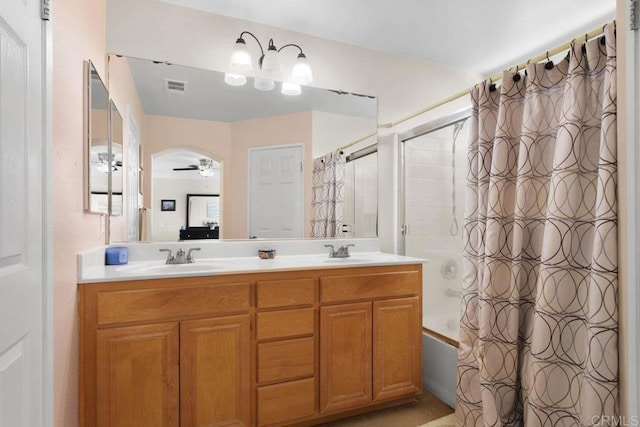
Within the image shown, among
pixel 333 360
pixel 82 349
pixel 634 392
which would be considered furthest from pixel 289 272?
pixel 634 392

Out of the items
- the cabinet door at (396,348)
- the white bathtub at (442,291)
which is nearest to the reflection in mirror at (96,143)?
the cabinet door at (396,348)

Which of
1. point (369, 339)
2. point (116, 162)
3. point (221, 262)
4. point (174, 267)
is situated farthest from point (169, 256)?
point (369, 339)

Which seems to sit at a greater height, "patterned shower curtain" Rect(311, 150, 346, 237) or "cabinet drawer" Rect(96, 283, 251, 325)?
"patterned shower curtain" Rect(311, 150, 346, 237)

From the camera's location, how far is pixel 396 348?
2.05 metres

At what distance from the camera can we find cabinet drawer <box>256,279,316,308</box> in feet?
5.75

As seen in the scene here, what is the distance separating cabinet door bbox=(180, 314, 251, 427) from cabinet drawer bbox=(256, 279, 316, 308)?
0.13 metres

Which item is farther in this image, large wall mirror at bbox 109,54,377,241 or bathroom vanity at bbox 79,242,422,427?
large wall mirror at bbox 109,54,377,241

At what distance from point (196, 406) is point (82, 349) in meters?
0.57

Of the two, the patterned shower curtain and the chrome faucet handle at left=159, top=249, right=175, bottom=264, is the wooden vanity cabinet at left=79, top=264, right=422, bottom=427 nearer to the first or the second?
the chrome faucet handle at left=159, top=249, right=175, bottom=264

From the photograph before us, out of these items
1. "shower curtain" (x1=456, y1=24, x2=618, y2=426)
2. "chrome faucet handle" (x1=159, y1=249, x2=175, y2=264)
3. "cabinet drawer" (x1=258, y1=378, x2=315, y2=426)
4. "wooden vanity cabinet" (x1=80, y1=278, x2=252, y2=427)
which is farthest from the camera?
"chrome faucet handle" (x1=159, y1=249, x2=175, y2=264)

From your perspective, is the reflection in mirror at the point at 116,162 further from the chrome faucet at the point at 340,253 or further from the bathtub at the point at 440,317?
the bathtub at the point at 440,317

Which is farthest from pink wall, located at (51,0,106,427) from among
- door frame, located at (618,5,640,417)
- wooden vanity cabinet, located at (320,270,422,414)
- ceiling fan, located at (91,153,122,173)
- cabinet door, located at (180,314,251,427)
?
door frame, located at (618,5,640,417)

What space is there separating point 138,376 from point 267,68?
195 cm

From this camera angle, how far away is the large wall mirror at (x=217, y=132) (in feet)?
6.91
